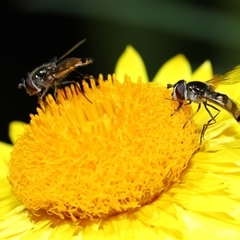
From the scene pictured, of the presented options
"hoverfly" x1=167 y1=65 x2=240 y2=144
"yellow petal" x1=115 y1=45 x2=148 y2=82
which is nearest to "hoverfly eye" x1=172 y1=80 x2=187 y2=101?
"hoverfly" x1=167 y1=65 x2=240 y2=144

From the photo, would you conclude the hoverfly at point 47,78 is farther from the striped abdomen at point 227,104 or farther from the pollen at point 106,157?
the striped abdomen at point 227,104

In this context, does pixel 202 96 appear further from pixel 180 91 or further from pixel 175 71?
pixel 175 71

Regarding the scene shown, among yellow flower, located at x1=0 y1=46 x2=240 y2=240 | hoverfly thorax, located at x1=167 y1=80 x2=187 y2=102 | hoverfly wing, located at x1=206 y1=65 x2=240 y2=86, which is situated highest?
hoverfly thorax, located at x1=167 y1=80 x2=187 y2=102

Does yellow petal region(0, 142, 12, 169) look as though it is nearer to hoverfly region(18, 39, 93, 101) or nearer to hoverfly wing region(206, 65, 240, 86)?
hoverfly region(18, 39, 93, 101)

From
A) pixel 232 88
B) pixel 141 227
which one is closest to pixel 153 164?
pixel 141 227

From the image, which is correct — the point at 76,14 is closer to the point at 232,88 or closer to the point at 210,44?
the point at 210,44

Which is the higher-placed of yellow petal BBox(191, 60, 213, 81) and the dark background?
the dark background

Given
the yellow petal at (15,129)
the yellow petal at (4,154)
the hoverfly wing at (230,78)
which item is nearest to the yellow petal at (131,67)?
the yellow petal at (15,129)

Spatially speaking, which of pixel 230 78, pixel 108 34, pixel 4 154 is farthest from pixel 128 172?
pixel 108 34
